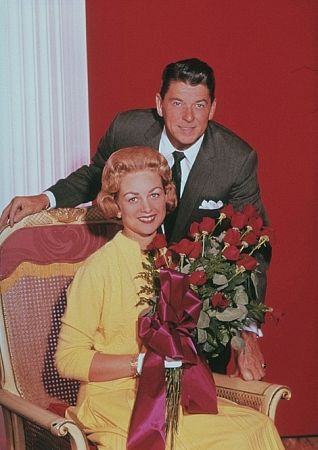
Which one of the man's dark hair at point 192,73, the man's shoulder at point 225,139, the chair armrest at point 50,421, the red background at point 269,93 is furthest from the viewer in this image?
the red background at point 269,93

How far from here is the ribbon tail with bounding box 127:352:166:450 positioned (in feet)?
8.30

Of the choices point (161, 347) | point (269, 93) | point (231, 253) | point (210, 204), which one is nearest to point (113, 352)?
point (161, 347)

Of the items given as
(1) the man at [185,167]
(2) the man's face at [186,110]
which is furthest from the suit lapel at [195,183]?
(2) the man's face at [186,110]

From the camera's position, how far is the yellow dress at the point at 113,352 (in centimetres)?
259

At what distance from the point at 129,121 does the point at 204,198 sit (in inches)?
15.5

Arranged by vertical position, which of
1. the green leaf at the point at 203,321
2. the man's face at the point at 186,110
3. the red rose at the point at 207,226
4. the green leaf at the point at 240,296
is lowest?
the green leaf at the point at 203,321

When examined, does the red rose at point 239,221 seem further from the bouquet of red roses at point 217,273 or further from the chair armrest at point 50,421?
the chair armrest at point 50,421

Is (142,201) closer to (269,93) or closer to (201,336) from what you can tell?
(201,336)

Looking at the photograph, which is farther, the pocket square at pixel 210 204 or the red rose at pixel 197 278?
the pocket square at pixel 210 204

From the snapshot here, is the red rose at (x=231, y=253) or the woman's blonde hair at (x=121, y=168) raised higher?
the woman's blonde hair at (x=121, y=168)

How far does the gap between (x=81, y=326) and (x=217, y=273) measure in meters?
0.42

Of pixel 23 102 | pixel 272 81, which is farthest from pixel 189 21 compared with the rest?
pixel 23 102

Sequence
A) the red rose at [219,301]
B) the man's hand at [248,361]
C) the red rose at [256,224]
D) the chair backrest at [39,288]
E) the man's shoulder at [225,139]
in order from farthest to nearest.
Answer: the man's shoulder at [225,139]
the chair backrest at [39,288]
the man's hand at [248,361]
the red rose at [256,224]
the red rose at [219,301]

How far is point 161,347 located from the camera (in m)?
2.53
